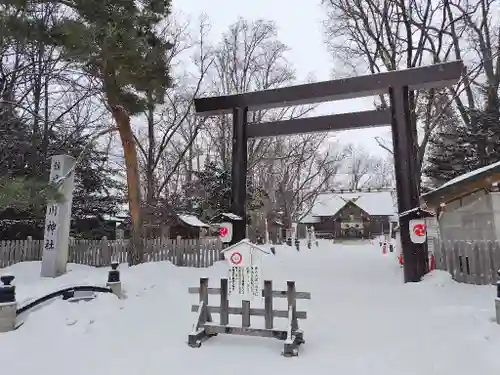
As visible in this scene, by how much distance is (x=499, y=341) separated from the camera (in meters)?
4.95

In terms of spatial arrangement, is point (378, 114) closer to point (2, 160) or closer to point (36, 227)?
point (2, 160)

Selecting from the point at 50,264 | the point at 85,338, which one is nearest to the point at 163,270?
the point at 50,264

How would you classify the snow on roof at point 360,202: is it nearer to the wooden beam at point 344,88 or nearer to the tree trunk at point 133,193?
the wooden beam at point 344,88

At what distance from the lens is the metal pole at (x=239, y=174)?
11608mm

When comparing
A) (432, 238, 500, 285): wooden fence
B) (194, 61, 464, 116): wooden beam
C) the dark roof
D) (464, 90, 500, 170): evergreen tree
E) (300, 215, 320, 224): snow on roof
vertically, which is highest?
(464, 90, 500, 170): evergreen tree

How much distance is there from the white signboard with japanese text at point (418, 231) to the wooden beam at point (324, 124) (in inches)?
128

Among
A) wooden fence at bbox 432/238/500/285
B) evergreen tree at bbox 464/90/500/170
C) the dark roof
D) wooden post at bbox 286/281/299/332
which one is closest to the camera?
wooden post at bbox 286/281/299/332

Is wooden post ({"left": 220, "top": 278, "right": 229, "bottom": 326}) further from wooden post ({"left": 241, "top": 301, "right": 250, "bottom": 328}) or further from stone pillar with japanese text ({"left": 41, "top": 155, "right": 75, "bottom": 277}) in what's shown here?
stone pillar with japanese text ({"left": 41, "top": 155, "right": 75, "bottom": 277})

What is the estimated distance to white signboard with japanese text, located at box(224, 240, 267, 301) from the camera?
545 centimetres

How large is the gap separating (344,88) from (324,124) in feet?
4.42

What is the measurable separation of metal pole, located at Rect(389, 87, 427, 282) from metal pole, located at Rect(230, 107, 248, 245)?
458 centimetres

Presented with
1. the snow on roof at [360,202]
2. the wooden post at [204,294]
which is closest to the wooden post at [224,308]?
the wooden post at [204,294]

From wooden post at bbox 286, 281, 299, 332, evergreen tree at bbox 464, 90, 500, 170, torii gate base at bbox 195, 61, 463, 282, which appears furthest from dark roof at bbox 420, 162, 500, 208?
evergreen tree at bbox 464, 90, 500, 170

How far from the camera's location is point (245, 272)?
553cm
